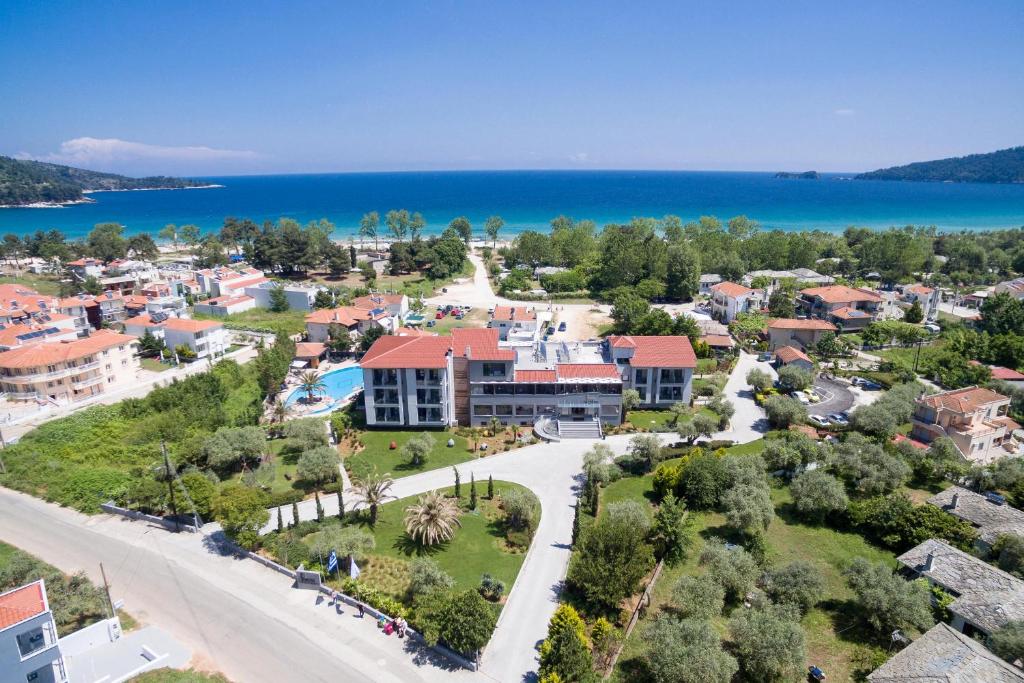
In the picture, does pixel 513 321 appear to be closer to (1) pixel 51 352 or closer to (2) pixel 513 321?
(2) pixel 513 321

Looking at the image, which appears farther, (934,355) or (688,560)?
(934,355)

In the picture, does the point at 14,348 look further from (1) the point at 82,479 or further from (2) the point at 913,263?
(2) the point at 913,263

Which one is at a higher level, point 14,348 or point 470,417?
point 14,348

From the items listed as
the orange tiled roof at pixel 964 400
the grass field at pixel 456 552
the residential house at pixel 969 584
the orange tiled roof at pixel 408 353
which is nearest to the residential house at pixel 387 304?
the orange tiled roof at pixel 408 353

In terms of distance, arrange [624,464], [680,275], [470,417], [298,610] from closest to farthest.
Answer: [298,610], [624,464], [470,417], [680,275]

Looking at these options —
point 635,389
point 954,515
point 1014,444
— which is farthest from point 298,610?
point 1014,444

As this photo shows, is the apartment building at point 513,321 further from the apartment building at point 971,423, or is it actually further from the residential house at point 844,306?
the residential house at point 844,306
